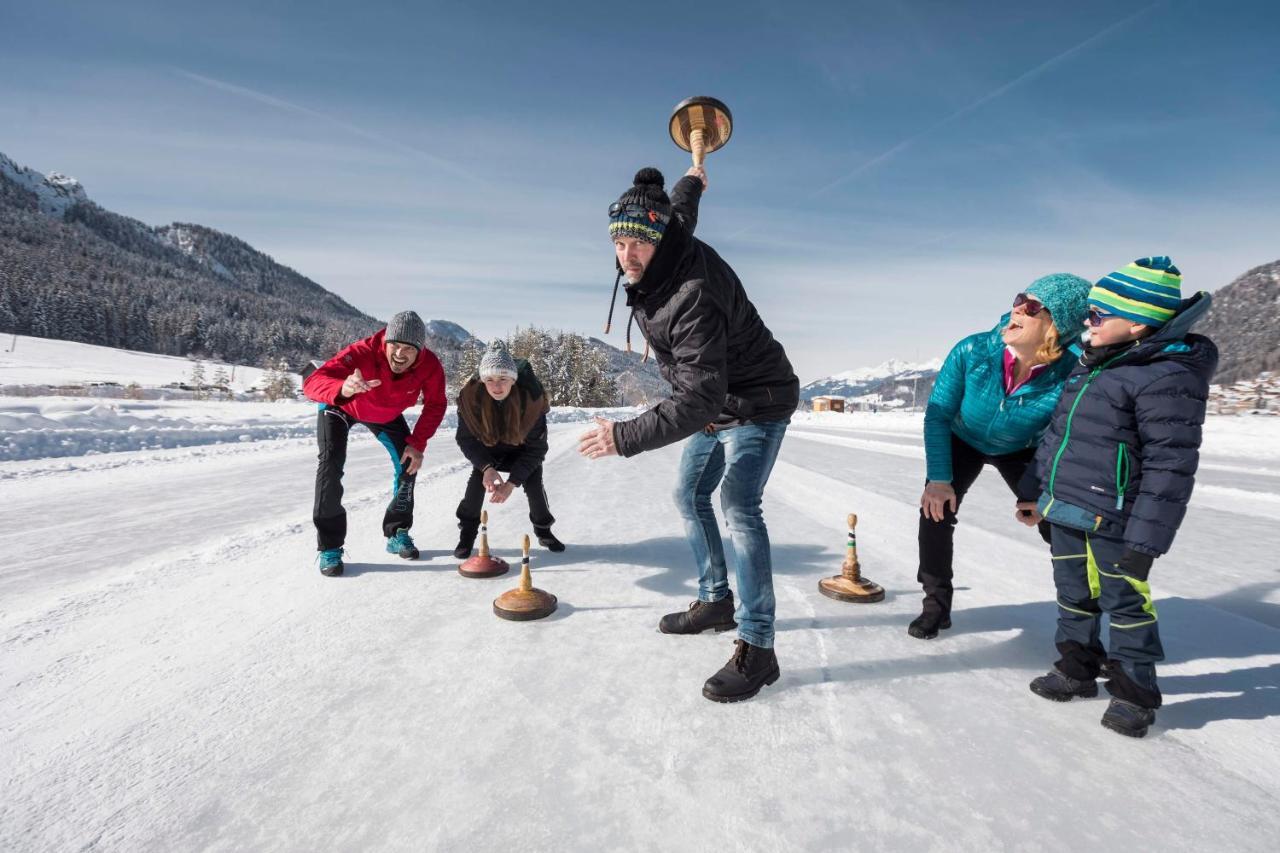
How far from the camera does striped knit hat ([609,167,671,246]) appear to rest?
256 cm

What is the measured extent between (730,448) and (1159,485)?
1.69 meters

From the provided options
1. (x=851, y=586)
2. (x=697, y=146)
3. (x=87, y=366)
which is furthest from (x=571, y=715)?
(x=87, y=366)

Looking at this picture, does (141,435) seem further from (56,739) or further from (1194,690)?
(1194,690)

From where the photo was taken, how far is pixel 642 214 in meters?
2.57

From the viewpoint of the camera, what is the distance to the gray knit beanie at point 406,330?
15.3 feet

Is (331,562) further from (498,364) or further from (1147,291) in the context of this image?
(1147,291)

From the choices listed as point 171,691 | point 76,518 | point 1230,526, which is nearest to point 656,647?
point 171,691

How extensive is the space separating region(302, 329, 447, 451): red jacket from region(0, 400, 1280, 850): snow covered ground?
1.12 m

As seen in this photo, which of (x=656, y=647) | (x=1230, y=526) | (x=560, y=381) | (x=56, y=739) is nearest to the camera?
(x=56, y=739)

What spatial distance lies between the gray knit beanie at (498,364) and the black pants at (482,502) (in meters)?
0.81

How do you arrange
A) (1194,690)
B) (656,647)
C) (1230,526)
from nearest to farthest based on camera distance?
(1194,690) → (656,647) → (1230,526)

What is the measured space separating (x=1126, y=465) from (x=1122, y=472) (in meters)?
0.03

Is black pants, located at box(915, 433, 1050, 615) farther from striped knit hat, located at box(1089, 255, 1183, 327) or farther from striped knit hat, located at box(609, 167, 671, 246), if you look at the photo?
striped knit hat, located at box(609, 167, 671, 246)

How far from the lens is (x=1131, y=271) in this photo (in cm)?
240
